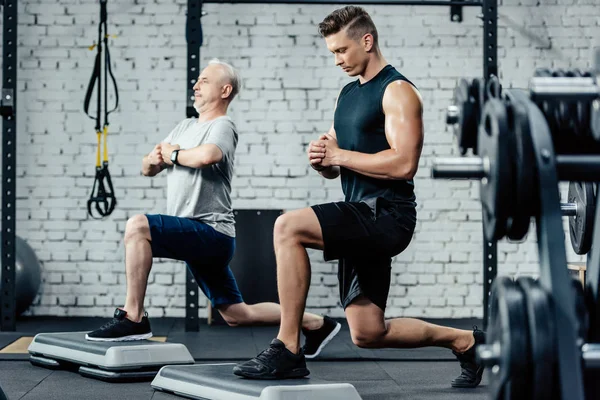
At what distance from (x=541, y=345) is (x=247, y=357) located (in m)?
2.84

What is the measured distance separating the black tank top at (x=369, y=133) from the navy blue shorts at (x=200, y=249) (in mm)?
844

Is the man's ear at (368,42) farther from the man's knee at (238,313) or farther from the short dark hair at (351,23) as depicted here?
the man's knee at (238,313)

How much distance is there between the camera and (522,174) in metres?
1.46

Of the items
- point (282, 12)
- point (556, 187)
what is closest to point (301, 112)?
point (282, 12)

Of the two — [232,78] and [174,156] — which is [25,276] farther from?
[232,78]

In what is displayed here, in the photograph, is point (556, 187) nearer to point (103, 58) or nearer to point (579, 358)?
point (579, 358)

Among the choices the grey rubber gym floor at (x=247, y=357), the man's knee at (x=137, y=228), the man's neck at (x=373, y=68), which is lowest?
the grey rubber gym floor at (x=247, y=357)

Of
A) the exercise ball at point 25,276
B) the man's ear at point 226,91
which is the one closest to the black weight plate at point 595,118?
the man's ear at point 226,91

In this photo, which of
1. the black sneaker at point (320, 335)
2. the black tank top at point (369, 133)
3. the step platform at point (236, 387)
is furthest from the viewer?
the black sneaker at point (320, 335)

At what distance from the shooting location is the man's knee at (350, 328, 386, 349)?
2.88m

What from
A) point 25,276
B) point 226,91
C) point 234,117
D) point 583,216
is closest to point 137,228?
point 226,91

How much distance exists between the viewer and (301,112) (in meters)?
5.86

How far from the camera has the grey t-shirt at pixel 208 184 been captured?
3.61 meters

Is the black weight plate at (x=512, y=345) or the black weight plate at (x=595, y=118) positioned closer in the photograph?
the black weight plate at (x=512, y=345)
